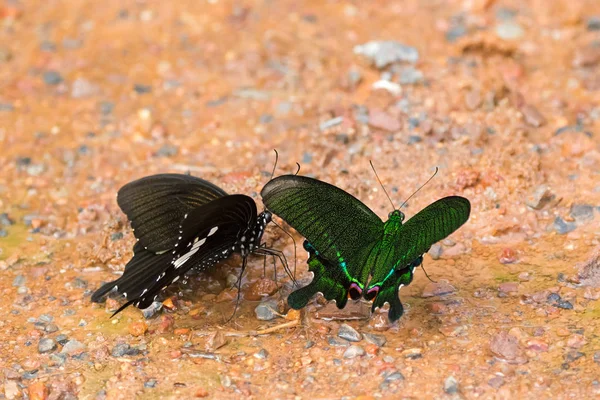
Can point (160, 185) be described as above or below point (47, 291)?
above

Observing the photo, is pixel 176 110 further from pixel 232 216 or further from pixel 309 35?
pixel 232 216

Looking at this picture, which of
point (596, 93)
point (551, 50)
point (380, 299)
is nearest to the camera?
point (380, 299)

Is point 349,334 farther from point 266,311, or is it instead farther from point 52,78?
point 52,78

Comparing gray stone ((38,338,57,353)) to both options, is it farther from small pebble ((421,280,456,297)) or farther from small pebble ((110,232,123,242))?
small pebble ((421,280,456,297))

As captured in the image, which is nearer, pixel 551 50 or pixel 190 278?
pixel 190 278

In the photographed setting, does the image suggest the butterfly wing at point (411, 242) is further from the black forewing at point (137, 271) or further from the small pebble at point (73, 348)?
the small pebble at point (73, 348)

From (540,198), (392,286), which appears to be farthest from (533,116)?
(392,286)

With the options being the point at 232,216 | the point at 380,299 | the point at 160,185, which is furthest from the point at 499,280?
the point at 160,185

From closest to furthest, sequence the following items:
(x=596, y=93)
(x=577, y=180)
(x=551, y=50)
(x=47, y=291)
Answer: (x=47, y=291) < (x=577, y=180) < (x=596, y=93) < (x=551, y=50)
